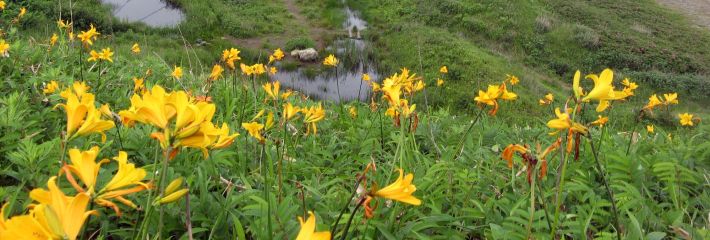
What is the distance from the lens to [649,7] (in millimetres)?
22688

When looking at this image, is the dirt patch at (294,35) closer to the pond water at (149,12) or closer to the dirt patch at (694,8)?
the pond water at (149,12)

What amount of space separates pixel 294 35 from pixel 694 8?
66.4 feet

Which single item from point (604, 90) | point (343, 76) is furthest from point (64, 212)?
point (343, 76)

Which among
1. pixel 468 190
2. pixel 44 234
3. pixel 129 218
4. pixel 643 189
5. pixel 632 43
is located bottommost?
pixel 632 43

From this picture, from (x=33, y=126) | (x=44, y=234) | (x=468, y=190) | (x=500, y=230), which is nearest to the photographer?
(x=44, y=234)

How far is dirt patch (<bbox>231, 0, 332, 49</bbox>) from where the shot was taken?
16.1 meters

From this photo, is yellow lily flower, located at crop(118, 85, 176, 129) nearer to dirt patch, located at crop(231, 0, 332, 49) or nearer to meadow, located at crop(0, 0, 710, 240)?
meadow, located at crop(0, 0, 710, 240)

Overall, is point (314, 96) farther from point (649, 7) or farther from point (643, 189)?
point (649, 7)

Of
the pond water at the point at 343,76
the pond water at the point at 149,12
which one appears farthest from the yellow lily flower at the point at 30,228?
the pond water at the point at 149,12

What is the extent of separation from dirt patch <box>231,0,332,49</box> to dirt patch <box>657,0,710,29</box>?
16658mm

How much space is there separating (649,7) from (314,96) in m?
18.8

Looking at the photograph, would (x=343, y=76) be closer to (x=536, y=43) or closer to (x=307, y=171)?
(x=536, y=43)

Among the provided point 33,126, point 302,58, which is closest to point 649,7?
point 302,58

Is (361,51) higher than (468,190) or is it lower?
lower
